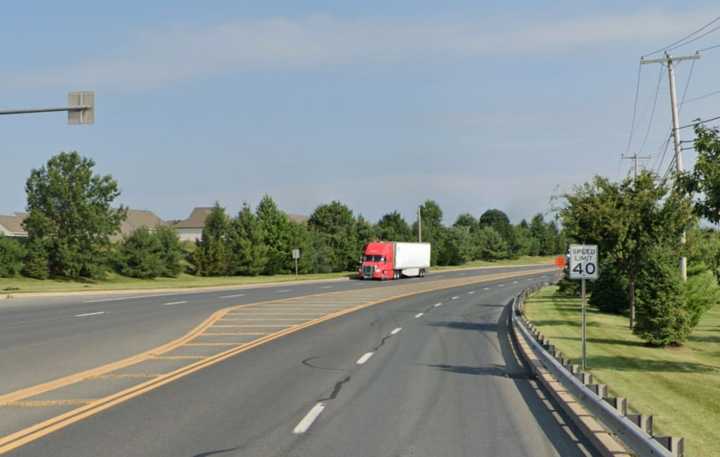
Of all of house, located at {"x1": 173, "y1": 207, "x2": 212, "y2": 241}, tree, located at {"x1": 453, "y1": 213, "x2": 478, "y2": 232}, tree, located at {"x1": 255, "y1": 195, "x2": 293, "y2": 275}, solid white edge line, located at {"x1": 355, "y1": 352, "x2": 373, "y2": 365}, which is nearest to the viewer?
solid white edge line, located at {"x1": 355, "y1": 352, "x2": 373, "y2": 365}

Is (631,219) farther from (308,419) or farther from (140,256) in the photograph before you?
(140,256)

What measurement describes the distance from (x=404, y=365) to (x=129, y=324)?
12241 millimetres

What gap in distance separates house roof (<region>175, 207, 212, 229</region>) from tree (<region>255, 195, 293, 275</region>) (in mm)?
60519

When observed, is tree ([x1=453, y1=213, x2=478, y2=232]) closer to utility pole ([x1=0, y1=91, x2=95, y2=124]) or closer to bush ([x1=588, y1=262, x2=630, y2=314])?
bush ([x1=588, y1=262, x2=630, y2=314])

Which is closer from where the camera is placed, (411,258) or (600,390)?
(600,390)

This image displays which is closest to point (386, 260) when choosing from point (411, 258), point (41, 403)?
point (411, 258)

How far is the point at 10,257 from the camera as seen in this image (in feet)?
→ 201

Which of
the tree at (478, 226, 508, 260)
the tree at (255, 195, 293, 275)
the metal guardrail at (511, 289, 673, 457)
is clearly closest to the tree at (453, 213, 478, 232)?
the tree at (478, 226, 508, 260)

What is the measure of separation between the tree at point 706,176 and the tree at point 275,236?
67.7 m

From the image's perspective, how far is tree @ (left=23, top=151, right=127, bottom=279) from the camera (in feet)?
208

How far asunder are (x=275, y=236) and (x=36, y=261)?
26.7m

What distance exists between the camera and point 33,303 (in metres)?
37.2

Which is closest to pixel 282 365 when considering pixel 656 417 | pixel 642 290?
pixel 656 417

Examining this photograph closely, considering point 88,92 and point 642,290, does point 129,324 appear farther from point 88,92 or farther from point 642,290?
point 642,290
